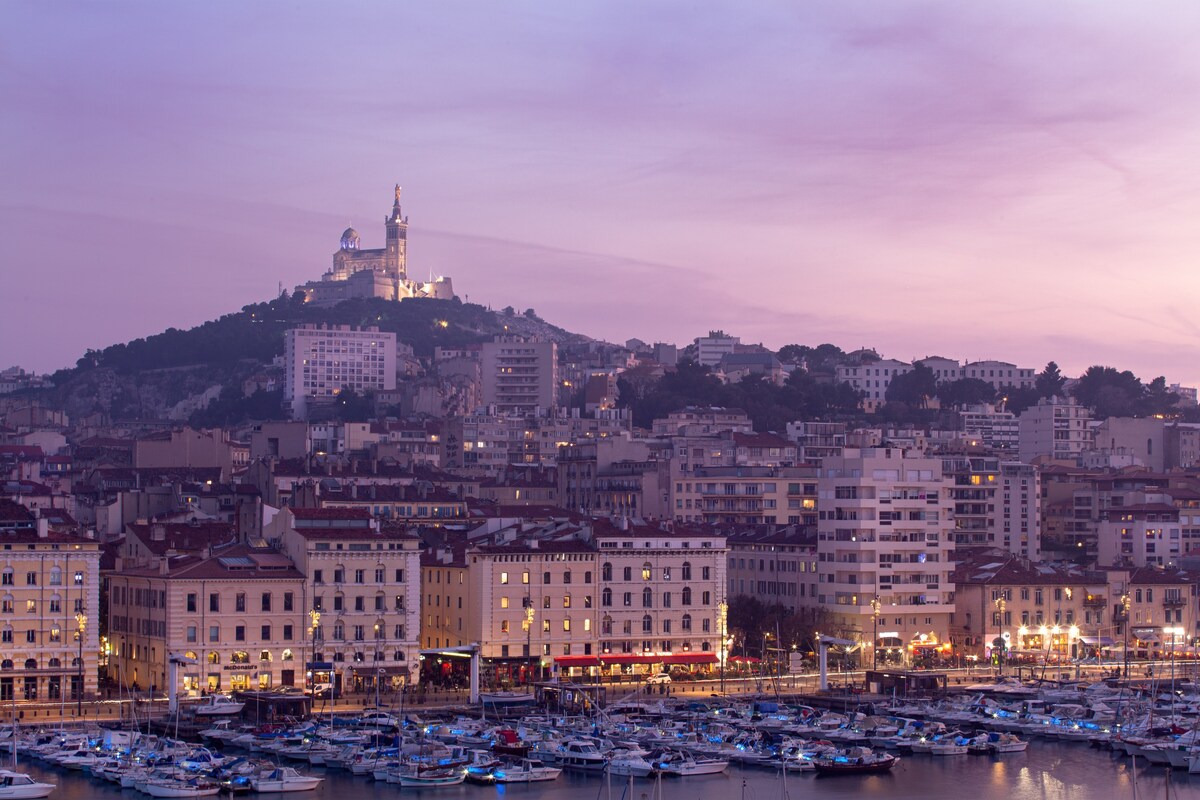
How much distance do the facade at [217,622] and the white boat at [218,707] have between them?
2138 millimetres

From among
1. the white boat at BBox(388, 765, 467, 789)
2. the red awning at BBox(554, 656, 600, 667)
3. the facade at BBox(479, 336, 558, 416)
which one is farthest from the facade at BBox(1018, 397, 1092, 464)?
the white boat at BBox(388, 765, 467, 789)

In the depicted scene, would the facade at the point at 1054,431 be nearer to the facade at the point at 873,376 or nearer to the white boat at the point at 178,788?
the facade at the point at 873,376

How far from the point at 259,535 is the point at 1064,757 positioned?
30129 millimetres

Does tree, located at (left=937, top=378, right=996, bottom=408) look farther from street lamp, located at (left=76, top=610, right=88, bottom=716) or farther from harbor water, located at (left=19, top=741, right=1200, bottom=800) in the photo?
street lamp, located at (left=76, top=610, right=88, bottom=716)

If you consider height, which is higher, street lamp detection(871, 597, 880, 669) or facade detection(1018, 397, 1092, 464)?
facade detection(1018, 397, 1092, 464)

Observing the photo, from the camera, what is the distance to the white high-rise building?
8262 cm

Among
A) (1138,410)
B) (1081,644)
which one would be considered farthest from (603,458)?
(1138,410)

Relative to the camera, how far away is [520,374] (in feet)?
609

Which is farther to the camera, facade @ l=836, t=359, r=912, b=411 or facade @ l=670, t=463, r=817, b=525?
facade @ l=836, t=359, r=912, b=411

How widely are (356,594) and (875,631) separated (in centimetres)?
2150

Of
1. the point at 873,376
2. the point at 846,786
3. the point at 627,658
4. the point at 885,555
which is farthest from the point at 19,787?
the point at 873,376

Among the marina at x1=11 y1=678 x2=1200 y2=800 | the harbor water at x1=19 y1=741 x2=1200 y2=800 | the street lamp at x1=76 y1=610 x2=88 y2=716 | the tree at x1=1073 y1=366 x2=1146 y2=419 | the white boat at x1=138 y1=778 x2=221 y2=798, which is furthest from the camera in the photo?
the tree at x1=1073 y1=366 x2=1146 y2=419

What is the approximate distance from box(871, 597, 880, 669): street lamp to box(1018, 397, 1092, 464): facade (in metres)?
69.9

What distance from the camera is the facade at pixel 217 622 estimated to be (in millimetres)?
67000
